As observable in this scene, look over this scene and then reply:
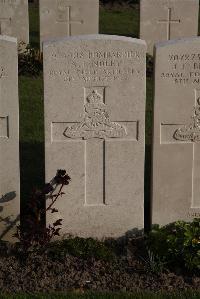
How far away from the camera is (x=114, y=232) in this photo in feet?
20.9

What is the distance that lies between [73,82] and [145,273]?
1824 mm

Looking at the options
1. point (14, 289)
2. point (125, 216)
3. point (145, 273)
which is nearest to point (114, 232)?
point (125, 216)

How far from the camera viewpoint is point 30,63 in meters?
13.3

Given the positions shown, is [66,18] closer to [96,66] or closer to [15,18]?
[15,18]

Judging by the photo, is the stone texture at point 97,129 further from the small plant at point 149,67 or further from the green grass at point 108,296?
the small plant at point 149,67

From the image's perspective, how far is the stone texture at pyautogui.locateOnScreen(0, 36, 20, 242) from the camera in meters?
5.81

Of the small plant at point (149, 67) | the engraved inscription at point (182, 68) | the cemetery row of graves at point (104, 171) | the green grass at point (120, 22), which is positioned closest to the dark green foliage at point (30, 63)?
the small plant at point (149, 67)

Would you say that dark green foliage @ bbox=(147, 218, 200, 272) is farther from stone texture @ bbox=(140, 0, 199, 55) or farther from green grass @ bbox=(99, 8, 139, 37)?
green grass @ bbox=(99, 8, 139, 37)

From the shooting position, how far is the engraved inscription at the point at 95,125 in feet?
19.6

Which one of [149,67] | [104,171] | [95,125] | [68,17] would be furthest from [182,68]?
[68,17]

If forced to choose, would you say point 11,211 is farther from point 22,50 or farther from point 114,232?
point 22,50

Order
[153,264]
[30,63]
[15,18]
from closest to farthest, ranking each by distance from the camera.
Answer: [153,264] → [30,63] → [15,18]

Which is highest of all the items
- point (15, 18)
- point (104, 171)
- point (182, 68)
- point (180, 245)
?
point (15, 18)

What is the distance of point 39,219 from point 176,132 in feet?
5.01
